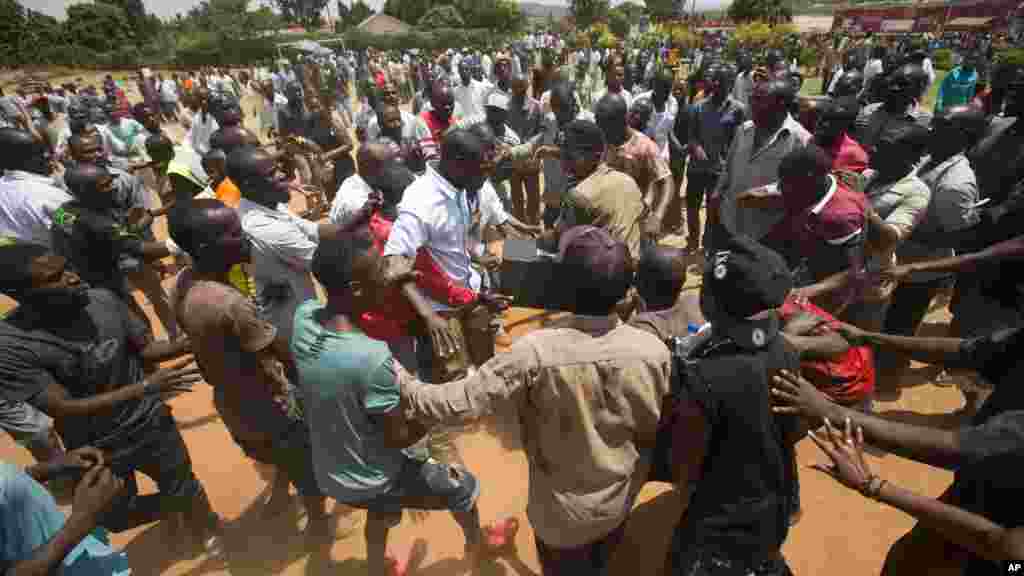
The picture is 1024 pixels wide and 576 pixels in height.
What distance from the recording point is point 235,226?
2.31m

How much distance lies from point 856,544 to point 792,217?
79.0 inches

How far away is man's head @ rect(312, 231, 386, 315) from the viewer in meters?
1.88

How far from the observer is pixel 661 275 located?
2.67m

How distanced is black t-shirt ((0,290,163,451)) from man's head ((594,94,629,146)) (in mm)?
3537

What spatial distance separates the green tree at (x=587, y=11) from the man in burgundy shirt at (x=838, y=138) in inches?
2092

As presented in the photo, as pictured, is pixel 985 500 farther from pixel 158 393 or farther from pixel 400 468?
pixel 158 393

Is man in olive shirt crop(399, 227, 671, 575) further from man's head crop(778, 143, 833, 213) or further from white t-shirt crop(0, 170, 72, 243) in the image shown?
white t-shirt crop(0, 170, 72, 243)

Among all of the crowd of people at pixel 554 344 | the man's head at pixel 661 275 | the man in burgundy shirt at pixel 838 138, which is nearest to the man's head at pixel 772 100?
the crowd of people at pixel 554 344

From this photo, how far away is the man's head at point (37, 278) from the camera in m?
1.94

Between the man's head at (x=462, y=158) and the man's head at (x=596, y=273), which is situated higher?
the man's head at (x=462, y=158)

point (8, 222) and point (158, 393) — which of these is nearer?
point (158, 393)

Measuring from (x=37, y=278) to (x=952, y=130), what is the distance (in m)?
5.39

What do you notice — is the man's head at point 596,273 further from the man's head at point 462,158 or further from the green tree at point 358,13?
the green tree at point 358,13

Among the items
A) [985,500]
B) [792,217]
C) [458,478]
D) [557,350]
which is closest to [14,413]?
[458,478]
